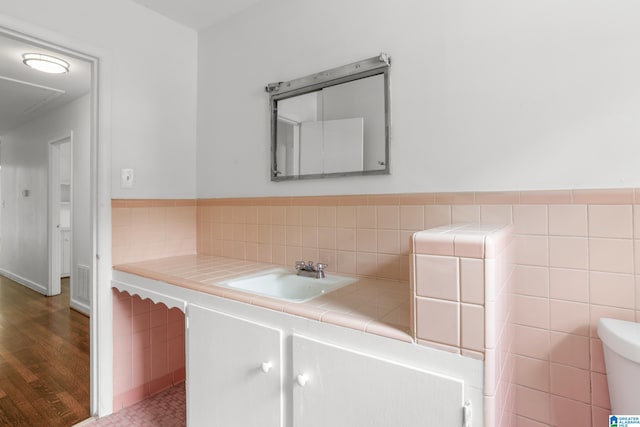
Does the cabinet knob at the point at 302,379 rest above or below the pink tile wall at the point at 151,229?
below

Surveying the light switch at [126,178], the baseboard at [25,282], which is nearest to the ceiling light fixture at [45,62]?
the light switch at [126,178]

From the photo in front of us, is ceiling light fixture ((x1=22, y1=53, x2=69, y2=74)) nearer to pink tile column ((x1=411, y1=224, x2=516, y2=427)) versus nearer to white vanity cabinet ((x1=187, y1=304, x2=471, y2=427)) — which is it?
white vanity cabinet ((x1=187, y1=304, x2=471, y2=427))

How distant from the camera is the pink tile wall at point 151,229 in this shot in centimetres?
188

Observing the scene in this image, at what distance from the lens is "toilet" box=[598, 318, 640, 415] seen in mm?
838

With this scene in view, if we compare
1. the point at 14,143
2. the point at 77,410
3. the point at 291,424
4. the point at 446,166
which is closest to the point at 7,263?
the point at 14,143

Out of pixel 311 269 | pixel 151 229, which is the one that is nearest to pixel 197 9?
pixel 151 229

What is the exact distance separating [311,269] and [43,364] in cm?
224

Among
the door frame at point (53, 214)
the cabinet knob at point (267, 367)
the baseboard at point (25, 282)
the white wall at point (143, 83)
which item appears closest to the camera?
the cabinet knob at point (267, 367)

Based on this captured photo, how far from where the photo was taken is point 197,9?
79.6 inches

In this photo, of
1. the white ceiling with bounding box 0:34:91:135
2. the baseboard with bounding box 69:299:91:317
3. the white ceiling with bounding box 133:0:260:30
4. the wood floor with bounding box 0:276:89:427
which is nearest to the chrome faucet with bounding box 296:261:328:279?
the wood floor with bounding box 0:276:89:427

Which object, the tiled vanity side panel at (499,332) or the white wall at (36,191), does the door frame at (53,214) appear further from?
the tiled vanity side panel at (499,332)

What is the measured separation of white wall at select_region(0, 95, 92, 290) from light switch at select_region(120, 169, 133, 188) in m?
1.96

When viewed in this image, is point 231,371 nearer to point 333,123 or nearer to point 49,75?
point 333,123

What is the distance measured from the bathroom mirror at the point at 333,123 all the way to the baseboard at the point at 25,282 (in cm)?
432
